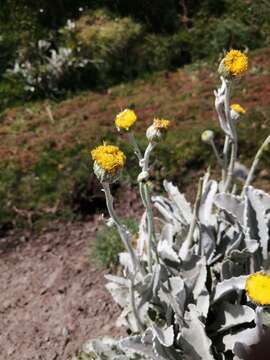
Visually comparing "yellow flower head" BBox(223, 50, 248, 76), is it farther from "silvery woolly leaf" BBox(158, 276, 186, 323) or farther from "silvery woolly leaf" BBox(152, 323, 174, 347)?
"silvery woolly leaf" BBox(152, 323, 174, 347)

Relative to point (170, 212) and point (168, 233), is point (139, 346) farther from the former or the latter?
point (170, 212)

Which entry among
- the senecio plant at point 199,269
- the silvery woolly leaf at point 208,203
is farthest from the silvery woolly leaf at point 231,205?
the silvery woolly leaf at point 208,203

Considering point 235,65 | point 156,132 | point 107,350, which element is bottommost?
point 107,350

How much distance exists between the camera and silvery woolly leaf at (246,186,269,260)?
252 cm

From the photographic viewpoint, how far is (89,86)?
18.7ft

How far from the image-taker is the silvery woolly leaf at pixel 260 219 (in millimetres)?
2516

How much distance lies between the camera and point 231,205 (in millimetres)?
2562

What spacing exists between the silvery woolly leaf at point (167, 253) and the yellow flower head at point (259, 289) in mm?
702

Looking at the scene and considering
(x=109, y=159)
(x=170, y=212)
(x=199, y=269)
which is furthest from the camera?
(x=170, y=212)

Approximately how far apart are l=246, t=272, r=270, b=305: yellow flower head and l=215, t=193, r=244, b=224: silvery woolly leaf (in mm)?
706

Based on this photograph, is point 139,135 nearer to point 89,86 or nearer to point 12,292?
point 89,86

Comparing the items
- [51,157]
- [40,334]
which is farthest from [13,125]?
[40,334]

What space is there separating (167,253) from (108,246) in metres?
1.00

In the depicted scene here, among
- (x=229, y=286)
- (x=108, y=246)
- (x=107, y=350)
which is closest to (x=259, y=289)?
(x=229, y=286)
